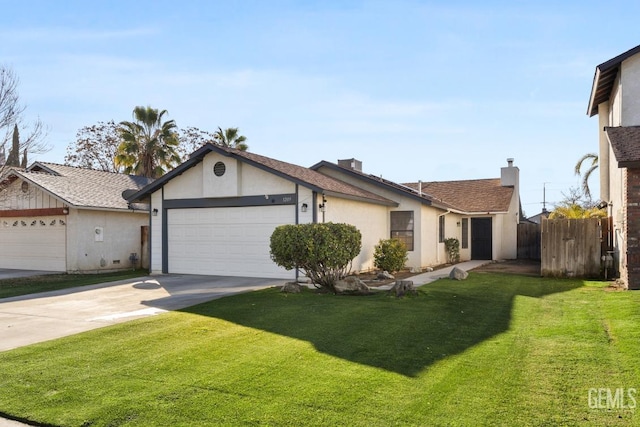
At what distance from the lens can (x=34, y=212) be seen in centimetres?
1931

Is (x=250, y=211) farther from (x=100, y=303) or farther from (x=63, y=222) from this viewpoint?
(x=63, y=222)

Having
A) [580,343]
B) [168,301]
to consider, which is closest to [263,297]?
[168,301]

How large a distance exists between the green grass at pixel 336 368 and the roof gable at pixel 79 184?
37.8 feet

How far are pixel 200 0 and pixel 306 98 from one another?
553cm

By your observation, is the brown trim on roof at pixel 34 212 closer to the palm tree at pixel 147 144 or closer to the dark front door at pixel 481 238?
the palm tree at pixel 147 144

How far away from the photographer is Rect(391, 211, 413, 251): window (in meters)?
18.1

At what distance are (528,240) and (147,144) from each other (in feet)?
73.2

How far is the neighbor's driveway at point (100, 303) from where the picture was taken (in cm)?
792

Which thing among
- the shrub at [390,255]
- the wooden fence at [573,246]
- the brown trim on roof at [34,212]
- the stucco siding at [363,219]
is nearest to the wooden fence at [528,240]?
the wooden fence at [573,246]

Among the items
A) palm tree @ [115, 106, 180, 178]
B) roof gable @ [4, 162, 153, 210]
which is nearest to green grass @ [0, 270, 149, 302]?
roof gable @ [4, 162, 153, 210]

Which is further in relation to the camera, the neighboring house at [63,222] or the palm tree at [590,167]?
the palm tree at [590,167]

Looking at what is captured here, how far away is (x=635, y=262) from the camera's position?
11141mm

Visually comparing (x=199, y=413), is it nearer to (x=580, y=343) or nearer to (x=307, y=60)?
(x=580, y=343)

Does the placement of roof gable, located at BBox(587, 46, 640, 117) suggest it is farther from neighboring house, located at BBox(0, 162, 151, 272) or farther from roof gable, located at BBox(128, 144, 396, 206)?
neighboring house, located at BBox(0, 162, 151, 272)
